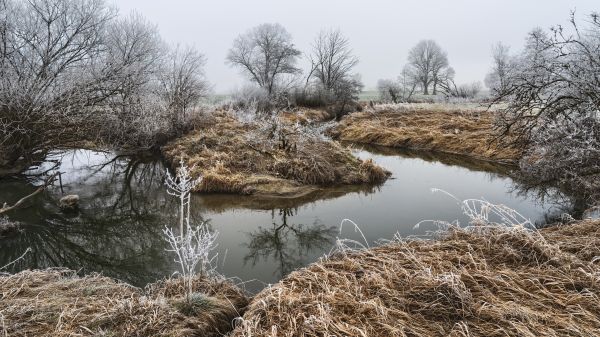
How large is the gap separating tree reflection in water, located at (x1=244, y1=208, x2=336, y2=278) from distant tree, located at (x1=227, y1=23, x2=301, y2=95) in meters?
33.5

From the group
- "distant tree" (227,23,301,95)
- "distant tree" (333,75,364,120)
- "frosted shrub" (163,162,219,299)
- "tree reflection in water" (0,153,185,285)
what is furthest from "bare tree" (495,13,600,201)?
"distant tree" (227,23,301,95)

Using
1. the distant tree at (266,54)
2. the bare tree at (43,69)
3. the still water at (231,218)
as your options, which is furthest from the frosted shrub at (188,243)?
the distant tree at (266,54)

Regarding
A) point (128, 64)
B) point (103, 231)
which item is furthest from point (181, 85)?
point (103, 231)

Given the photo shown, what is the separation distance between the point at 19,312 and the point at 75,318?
0.49m

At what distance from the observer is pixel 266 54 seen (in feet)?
132

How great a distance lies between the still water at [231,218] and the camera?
6125mm

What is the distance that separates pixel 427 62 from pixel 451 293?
55.9 metres

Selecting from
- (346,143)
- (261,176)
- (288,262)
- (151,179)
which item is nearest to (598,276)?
(288,262)

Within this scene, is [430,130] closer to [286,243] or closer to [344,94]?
[286,243]

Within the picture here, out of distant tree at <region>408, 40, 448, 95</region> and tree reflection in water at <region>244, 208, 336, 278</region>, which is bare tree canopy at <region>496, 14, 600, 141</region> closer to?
tree reflection in water at <region>244, 208, 336, 278</region>

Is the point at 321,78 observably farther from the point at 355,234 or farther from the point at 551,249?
the point at 551,249

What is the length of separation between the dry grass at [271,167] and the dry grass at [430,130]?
554cm

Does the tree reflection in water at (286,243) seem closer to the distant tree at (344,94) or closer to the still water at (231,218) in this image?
the still water at (231,218)

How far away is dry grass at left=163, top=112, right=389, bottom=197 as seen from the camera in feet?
32.4
